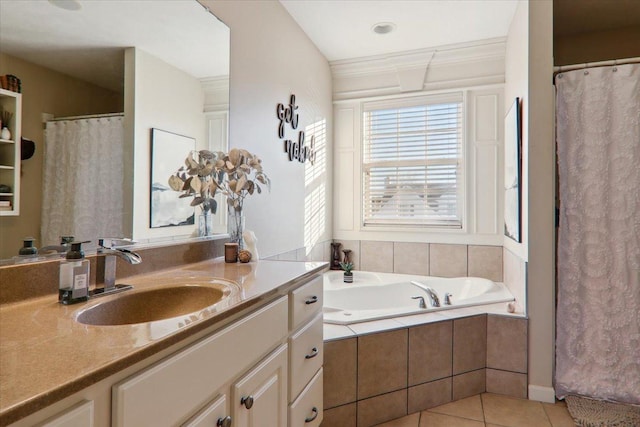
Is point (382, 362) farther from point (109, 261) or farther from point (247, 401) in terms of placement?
point (109, 261)

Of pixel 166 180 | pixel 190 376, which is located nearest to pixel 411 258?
pixel 166 180

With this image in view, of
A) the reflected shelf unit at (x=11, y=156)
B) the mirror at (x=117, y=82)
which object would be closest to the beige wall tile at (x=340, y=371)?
the mirror at (x=117, y=82)

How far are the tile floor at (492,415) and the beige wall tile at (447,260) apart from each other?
1190 mm

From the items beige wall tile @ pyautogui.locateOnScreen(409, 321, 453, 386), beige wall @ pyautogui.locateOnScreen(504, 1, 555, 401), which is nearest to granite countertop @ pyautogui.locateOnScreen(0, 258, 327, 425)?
beige wall tile @ pyautogui.locateOnScreen(409, 321, 453, 386)

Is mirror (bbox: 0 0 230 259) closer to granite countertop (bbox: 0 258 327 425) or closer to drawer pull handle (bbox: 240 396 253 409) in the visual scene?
granite countertop (bbox: 0 258 327 425)

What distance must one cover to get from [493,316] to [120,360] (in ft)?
7.32

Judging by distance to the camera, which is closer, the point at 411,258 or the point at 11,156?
the point at 11,156

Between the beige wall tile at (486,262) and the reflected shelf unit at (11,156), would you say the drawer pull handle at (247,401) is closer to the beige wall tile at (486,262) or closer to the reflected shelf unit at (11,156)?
the reflected shelf unit at (11,156)

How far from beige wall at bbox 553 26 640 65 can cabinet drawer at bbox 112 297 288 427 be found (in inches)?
127

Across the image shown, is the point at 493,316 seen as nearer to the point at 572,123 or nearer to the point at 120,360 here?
the point at 572,123

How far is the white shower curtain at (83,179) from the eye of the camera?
3.57ft

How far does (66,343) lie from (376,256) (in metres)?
3.00

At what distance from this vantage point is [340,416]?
192 centimetres

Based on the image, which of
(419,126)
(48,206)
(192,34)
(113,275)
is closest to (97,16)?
(192,34)
